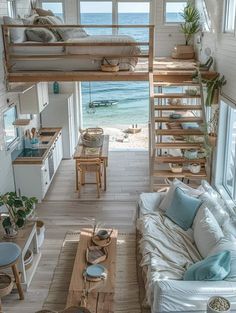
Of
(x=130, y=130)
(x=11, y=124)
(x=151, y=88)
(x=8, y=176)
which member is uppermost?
(x=151, y=88)

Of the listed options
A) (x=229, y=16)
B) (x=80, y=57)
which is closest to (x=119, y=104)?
(x=80, y=57)

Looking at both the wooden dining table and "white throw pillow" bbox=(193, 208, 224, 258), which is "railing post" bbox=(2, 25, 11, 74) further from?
"white throw pillow" bbox=(193, 208, 224, 258)

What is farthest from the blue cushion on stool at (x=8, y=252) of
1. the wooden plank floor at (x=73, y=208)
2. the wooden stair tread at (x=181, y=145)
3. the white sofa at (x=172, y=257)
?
the wooden stair tread at (x=181, y=145)

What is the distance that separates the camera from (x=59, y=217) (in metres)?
6.58

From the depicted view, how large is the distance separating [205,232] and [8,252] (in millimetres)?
2247

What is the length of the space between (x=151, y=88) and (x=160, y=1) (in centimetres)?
339

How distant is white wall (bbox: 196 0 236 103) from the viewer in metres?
5.57

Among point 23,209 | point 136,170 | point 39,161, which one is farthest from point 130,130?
point 23,209

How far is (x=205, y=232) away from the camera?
448cm

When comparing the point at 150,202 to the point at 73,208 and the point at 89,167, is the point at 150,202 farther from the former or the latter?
the point at 89,167

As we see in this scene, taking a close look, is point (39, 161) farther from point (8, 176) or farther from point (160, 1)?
point (160, 1)

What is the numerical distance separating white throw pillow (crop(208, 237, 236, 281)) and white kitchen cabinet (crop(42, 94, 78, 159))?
563cm

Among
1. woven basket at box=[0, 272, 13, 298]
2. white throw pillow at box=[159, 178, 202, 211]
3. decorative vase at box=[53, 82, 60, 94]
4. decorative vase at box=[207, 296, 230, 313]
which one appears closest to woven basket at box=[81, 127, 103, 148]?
decorative vase at box=[53, 82, 60, 94]

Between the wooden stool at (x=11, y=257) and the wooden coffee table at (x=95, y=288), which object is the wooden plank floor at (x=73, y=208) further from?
the wooden coffee table at (x=95, y=288)
